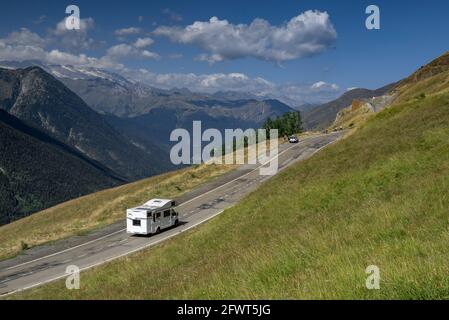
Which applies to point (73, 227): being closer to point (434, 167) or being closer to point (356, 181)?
point (356, 181)

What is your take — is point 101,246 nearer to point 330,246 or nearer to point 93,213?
point 93,213

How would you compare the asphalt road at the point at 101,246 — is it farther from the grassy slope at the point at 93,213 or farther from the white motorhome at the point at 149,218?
the grassy slope at the point at 93,213

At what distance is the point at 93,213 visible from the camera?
5891 cm

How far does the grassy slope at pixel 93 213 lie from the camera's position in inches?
1929

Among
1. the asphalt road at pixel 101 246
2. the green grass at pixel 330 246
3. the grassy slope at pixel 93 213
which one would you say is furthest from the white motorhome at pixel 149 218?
the green grass at pixel 330 246

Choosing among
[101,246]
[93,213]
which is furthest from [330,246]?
[93,213]

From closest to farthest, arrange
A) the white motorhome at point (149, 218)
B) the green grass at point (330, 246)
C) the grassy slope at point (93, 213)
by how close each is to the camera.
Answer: the green grass at point (330, 246) → the white motorhome at point (149, 218) → the grassy slope at point (93, 213)

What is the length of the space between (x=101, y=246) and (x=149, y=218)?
492 cm

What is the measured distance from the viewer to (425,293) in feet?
22.3

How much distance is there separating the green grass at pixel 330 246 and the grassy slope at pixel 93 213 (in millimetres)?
25680

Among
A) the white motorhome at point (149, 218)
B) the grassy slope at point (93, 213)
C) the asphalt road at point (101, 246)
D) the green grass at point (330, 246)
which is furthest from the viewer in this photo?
the grassy slope at point (93, 213)

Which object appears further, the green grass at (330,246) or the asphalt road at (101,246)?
the asphalt road at (101,246)

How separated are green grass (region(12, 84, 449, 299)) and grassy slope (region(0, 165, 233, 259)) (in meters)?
25.7
